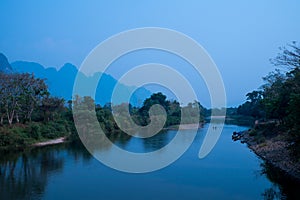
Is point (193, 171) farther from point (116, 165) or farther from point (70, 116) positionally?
point (70, 116)

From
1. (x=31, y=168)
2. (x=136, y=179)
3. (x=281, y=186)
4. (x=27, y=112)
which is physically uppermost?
(x=27, y=112)

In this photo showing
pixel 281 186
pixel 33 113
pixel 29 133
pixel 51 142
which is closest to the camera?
pixel 281 186

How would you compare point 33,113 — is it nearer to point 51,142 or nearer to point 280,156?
point 51,142

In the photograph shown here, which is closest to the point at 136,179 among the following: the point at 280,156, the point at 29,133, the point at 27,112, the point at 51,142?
the point at 280,156

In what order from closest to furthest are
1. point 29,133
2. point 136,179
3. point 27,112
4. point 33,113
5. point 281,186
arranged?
1. point 281,186
2. point 136,179
3. point 29,133
4. point 27,112
5. point 33,113

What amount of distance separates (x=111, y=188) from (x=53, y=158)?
6.23 metres

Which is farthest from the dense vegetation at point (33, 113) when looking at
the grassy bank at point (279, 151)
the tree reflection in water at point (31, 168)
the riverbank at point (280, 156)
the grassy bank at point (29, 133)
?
the riverbank at point (280, 156)

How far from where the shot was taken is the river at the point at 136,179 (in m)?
8.91

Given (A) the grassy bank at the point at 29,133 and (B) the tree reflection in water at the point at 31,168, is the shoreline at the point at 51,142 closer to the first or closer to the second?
(A) the grassy bank at the point at 29,133

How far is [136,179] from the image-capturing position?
10734 mm

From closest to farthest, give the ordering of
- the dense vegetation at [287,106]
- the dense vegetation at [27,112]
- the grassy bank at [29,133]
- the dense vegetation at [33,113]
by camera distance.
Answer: the dense vegetation at [287,106] → the grassy bank at [29,133] → the dense vegetation at [27,112] → the dense vegetation at [33,113]

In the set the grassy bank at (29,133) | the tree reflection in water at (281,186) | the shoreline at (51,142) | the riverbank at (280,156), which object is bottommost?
the tree reflection in water at (281,186)

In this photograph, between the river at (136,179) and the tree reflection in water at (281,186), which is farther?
the river at (136,179)

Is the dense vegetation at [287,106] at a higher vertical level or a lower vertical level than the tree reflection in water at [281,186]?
higher
